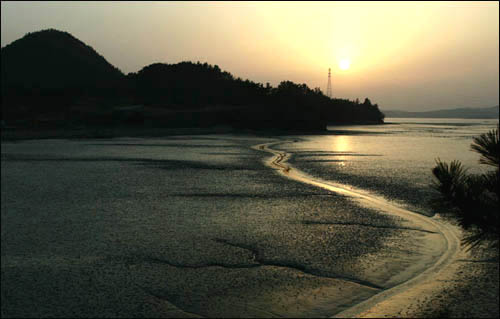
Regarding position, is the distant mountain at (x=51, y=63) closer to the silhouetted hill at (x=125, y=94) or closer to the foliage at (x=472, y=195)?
the silhouetted hill at (x=125, y=94)

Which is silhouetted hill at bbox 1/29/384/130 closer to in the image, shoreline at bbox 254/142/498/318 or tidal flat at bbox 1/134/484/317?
tidal flat at bbox 1/134/484/317

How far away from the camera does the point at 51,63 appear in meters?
107

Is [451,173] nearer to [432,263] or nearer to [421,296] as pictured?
[421,296]

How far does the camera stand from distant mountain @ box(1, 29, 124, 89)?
98875mm

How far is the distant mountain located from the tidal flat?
85.3 metres

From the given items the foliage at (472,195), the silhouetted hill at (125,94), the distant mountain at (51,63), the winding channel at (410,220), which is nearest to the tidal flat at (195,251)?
the winding channel at (410,220)

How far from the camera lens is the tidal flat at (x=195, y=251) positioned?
480 centimetres

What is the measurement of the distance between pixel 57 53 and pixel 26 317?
120 m

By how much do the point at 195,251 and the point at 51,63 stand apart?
370ft

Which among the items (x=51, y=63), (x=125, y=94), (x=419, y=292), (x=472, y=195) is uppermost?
(x=51, y=63)

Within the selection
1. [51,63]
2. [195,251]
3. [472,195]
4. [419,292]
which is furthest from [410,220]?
[51,63]

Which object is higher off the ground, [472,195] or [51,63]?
[51,63]

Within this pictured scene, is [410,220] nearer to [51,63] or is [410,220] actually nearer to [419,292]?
[419,292]

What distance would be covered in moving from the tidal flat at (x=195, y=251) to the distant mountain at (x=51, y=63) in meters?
85.3
